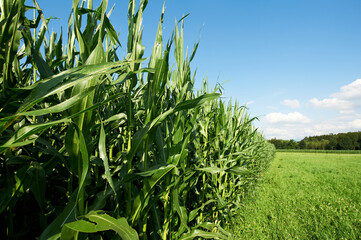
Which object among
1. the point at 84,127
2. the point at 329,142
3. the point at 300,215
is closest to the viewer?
the point at 84,127

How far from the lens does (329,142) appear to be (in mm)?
61719

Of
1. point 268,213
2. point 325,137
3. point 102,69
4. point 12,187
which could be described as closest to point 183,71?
point 102,69

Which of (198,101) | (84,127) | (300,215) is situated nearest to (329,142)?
(300,215)

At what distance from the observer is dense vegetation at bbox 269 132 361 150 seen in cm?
5688

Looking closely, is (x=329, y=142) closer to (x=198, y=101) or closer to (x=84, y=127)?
(x=198, y=101)

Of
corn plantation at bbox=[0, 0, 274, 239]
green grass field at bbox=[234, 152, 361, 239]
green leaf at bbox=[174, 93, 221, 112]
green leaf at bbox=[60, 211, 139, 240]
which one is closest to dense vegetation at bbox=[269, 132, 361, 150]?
green grass field at bbox=[234, 152, 361, 239]

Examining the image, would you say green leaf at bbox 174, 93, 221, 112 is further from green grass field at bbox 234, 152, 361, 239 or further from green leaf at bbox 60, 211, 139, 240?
green grass field at bbox 234, 152, 361, 239

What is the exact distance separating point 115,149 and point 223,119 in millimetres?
1245

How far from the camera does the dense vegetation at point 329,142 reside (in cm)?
5688

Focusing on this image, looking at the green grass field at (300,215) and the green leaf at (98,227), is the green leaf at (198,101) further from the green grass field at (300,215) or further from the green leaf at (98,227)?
the green grass field at (300,215)

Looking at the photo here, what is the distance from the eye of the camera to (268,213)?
4148 mm

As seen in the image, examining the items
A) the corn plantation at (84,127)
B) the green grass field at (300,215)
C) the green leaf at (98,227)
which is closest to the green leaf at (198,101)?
the corn plantation at (84,127)

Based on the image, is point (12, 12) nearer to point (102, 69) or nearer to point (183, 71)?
point (102, 69)

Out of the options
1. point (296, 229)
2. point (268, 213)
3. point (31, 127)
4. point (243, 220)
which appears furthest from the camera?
point (268, 213)
